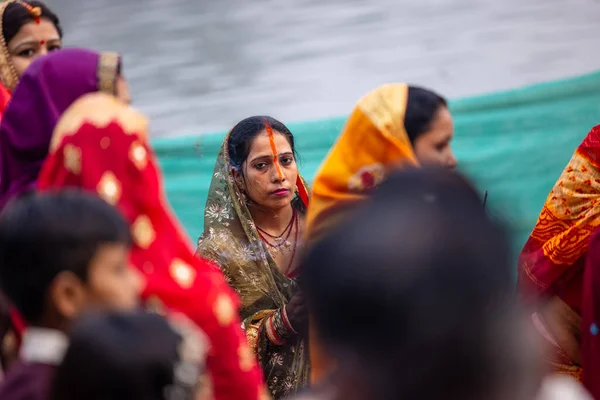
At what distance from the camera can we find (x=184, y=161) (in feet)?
16.7

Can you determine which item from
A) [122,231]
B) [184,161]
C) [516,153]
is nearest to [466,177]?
[122,231]

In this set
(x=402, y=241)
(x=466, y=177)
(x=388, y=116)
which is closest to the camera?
(x=402, y=241)

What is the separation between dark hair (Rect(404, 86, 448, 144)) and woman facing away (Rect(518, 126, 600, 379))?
3.12 feet

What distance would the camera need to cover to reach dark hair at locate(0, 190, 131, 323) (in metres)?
1.73

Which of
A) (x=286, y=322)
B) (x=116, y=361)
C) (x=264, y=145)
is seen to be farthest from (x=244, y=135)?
(x=116, y=361)

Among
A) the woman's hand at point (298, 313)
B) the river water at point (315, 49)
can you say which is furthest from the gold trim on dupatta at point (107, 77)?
the river water at point (315, 49)

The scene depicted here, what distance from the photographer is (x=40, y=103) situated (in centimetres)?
239

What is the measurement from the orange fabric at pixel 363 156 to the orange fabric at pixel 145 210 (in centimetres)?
22

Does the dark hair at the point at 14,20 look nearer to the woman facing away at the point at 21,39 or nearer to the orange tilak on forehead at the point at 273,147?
the woman facing away at the point at 21,39

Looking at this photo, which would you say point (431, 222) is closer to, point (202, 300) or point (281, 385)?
point (202, 300)

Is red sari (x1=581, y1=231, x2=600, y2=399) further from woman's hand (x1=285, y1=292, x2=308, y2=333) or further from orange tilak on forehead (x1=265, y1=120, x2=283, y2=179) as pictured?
orange tilak on forehead (x1=265, y1=120, x2=283, y2=179)

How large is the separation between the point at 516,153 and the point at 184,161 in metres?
1.68

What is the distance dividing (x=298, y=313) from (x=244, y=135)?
0.69m

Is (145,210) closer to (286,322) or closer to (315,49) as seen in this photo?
(286,322)
